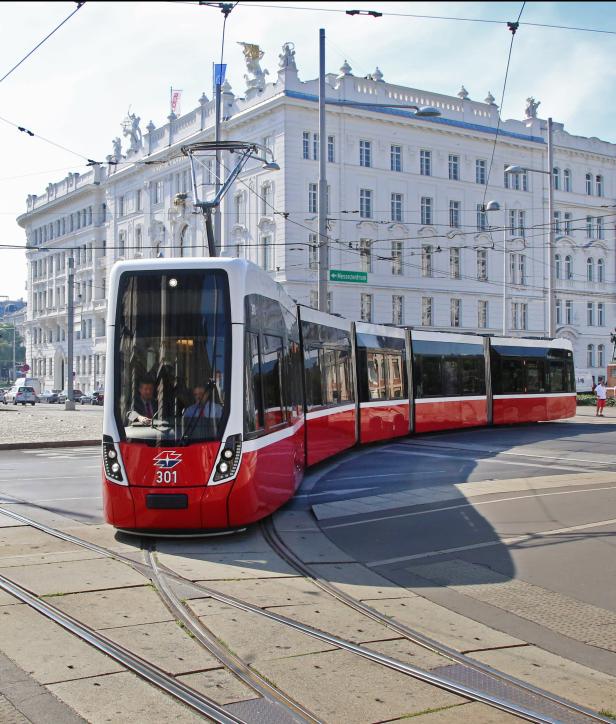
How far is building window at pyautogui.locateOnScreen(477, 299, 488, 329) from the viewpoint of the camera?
201 feet

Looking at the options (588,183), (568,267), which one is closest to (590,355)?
(568,267)

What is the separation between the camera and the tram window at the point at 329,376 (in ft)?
58.1

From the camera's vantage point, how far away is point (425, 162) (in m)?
59.3

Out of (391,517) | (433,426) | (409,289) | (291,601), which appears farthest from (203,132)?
(291,601)

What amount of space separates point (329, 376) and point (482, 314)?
44826 mm

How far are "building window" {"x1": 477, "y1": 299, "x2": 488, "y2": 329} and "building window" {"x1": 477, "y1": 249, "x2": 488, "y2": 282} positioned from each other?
1.53 meters

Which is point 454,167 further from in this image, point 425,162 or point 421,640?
point 421,640

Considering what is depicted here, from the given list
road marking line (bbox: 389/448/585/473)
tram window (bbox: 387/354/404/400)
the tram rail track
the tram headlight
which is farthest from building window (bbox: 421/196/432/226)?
the tram rail track

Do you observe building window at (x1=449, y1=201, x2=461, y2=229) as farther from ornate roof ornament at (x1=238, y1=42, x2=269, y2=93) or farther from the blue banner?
the blue banner

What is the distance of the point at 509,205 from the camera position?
61.8 m

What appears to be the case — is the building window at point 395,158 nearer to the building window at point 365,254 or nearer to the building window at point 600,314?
the building window at point 365,254

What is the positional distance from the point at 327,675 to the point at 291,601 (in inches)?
72.2

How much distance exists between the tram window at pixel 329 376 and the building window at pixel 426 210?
135 feet

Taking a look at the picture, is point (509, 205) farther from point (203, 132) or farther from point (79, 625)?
point (79, 625)
